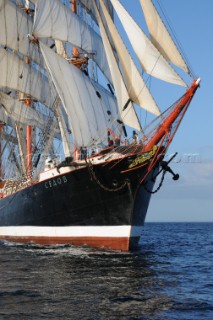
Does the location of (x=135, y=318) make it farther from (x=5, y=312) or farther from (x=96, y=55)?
(x=96, y=55)

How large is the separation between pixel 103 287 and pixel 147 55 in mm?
13639

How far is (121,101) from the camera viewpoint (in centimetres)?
2725

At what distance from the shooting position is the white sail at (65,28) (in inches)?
1324

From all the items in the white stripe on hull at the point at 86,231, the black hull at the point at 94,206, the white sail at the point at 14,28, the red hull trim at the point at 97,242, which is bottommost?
the red hull trim at the point at 97,242

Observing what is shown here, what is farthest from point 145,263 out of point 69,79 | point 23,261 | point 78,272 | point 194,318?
point 69,79

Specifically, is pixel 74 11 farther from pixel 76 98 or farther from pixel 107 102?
pixel 76 98

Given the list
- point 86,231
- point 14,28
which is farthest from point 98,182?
point 14,28

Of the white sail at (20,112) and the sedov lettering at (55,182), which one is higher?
the white sail at (20,112)

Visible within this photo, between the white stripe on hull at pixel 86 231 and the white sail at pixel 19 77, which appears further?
the white sail at pixel 19 77

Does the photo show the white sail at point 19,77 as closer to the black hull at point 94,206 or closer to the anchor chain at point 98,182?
the black hull at point 94,206

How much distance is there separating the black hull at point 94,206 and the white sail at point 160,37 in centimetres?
576

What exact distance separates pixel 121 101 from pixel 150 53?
3.42m

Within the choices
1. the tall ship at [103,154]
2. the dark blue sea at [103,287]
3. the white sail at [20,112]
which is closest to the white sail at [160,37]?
the tall ship at [103,154]

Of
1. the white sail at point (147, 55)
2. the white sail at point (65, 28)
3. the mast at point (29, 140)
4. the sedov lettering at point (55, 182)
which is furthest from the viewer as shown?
the mast at point (29, 140)
